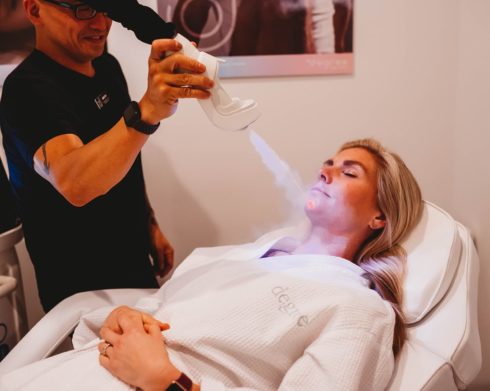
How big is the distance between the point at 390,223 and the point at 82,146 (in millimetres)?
901

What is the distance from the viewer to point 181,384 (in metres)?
0.92

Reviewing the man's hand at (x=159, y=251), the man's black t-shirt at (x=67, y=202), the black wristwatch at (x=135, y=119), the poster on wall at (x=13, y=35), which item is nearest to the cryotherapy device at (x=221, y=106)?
the black wristwatch at (x=135, y=119)

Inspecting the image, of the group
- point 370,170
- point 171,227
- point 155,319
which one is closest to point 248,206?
point 171,227

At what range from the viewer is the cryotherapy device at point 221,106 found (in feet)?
3.02

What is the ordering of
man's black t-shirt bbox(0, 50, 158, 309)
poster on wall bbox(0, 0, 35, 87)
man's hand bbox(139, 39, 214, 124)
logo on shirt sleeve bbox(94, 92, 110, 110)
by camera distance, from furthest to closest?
poster on wall bbox(0, 0, 35, 87), logo on shirt sleeve bbox(94, 92, 110, 110), man's black t-shirt bbox(0, 50, 158, 309), man's hand bbox(139, 39, 214, 124)

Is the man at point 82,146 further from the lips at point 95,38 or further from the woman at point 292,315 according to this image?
the woman at point 292,315

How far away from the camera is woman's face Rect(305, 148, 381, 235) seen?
1.33 metres

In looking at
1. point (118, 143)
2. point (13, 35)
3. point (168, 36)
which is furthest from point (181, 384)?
point (13, 35)

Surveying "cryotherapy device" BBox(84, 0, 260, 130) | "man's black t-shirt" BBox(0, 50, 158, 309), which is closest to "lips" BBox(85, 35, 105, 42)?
"man's black t-shirt" BBox(0, 50, 158, 309)

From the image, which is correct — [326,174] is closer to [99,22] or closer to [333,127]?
[333,127]

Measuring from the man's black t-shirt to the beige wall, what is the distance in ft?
1.06

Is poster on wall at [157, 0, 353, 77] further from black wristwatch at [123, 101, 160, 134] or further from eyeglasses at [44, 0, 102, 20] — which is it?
black wristwatch at [123, 101, 160, 134]

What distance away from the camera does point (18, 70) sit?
1155 millimetres

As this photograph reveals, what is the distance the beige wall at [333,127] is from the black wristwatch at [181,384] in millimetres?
976
